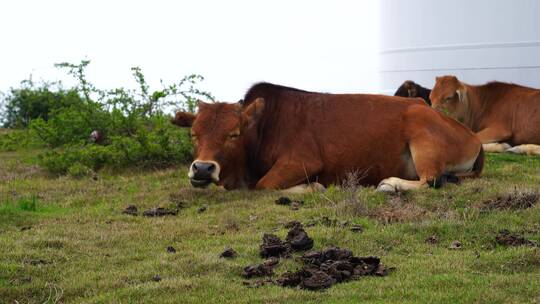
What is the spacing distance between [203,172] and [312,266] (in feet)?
11.2

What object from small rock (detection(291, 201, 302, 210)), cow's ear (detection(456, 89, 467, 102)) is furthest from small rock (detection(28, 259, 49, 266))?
cow's ear (detection(456, 89, 467, 102))

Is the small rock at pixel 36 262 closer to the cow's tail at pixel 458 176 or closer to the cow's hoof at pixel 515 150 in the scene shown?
the cow's tail at pixel 458 176

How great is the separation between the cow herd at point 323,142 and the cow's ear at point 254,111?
0.01 metres

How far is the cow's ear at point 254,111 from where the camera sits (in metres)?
11.4

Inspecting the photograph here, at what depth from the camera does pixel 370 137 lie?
37.2 ft

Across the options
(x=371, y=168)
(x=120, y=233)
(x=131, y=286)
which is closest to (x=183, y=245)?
(x=120, y=233)

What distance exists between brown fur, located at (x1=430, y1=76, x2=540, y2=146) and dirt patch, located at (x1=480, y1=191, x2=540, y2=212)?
5988mm

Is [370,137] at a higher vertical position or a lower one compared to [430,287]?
higher

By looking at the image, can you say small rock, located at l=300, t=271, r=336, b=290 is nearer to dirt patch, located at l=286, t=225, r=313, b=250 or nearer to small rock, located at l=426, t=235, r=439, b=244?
dirt patch, located at l=286, t=225, r=313, b=250

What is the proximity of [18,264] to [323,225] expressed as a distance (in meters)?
2.64

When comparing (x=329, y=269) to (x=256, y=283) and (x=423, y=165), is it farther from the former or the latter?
(x=423, y=165)

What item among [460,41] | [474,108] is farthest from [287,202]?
[460,41]

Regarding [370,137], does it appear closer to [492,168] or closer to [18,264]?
[492,168]

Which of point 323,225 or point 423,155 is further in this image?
point 423,155
